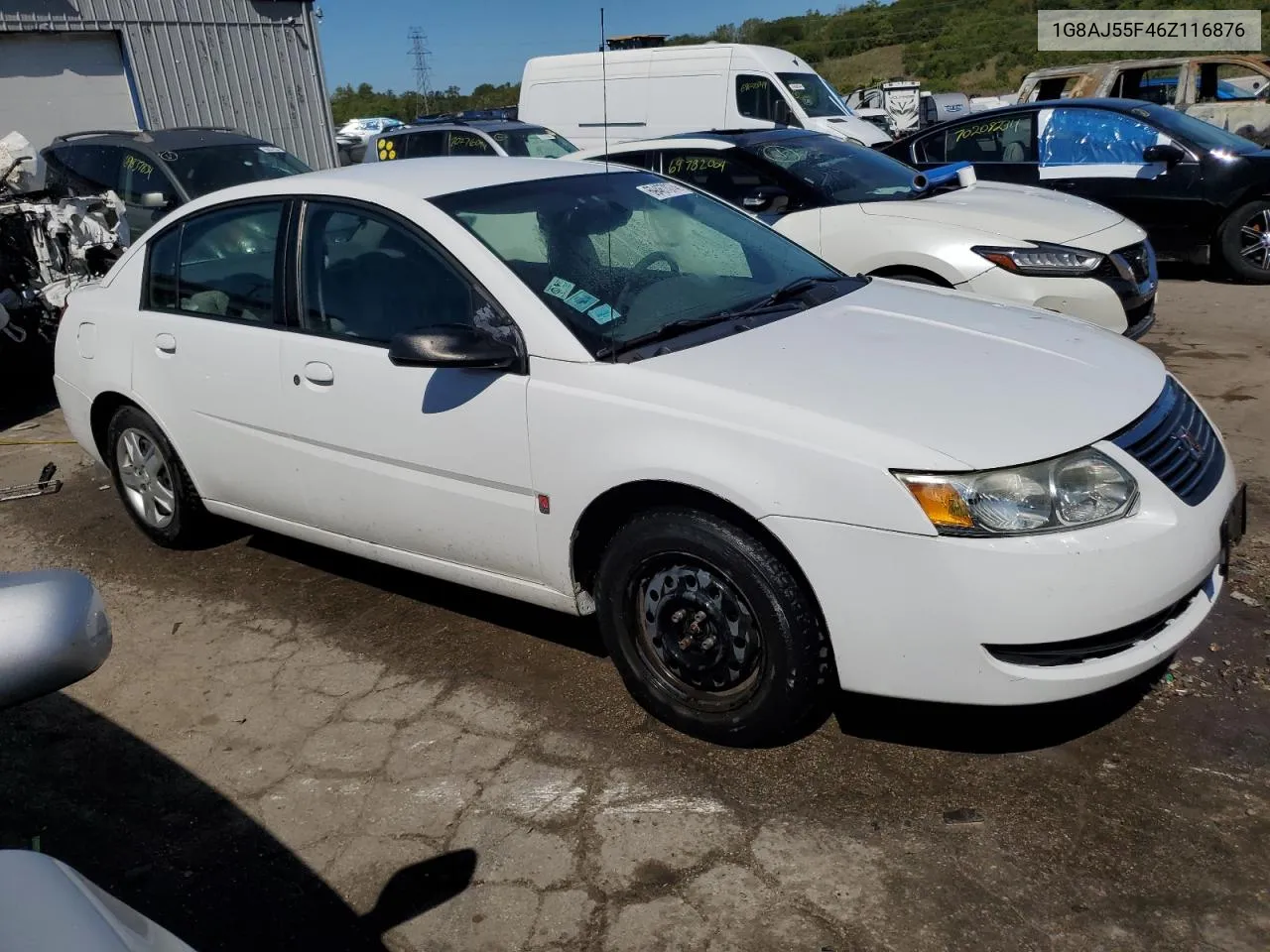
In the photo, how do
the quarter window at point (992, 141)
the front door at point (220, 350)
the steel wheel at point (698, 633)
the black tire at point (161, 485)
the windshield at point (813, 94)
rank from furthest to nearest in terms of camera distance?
the windshield at point (813, 94)
the quarter window at point (992, 141)
the black tire at point (161, 485)
the front door at point (220, 350)
the steel wheel at point (698, 633)

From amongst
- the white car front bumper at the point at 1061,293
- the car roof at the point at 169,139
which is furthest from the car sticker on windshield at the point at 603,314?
the car roof at the point at 169,139

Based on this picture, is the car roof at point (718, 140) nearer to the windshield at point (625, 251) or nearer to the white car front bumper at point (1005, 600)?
the windshield at point (625, 251)

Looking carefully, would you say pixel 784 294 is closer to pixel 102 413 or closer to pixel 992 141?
pixel 102 413

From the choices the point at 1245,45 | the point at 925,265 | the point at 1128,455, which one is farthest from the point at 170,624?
the point at 1245,45

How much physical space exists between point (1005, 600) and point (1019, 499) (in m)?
0.25

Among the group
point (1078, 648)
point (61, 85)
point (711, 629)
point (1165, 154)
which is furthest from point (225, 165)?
point (1078, 648)

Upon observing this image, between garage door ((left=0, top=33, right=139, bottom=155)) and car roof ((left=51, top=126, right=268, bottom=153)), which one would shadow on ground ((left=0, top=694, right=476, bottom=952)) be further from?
garage door ((left=0, top=33, right=139, bottom=155))

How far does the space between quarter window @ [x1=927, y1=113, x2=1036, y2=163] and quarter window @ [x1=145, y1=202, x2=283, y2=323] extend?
7.24 m

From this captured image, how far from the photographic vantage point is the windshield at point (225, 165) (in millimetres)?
Result: 9070

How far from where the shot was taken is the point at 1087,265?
5852mm

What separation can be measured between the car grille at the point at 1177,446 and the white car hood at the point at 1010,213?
297 centimetres

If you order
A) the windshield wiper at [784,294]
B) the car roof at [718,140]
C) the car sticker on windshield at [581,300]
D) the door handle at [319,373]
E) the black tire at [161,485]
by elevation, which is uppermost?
the car roof at [718,140]

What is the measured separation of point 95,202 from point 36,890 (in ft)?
25.8

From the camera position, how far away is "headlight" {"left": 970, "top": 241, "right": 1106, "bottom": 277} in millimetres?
5773
